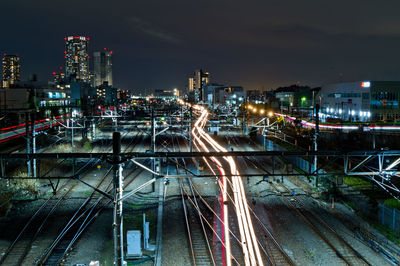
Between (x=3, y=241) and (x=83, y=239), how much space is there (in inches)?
104

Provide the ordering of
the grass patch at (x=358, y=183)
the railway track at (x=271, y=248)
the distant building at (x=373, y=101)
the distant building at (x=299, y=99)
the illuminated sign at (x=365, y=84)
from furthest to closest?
the distant building at (x=299, y=99) → the illuminated sign at (x=365, y=84) → the distant building at (x=373, y=101) → the grass patch at (x=358, y=183) → the railway track at (x=271, y=248)

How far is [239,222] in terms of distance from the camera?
13.3 meters

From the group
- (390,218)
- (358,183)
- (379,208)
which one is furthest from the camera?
(358,183)

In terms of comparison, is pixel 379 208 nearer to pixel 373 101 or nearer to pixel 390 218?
pixel 390 218

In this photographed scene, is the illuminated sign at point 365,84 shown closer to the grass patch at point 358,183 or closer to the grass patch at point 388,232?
the grass patch at point 358,183

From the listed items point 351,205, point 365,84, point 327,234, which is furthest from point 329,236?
point 365,84

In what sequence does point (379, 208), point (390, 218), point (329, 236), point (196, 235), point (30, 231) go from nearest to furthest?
point (329, 236) < point (196, 235) < point (30, 231) < point (390, 218) < point (379, 208)

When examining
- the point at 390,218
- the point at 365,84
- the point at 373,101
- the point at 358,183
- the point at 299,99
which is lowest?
the point at 390,218

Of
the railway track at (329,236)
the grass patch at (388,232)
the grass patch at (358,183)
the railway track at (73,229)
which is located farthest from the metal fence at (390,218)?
the railway track at (73,229)

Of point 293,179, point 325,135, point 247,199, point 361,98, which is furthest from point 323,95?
point 247,199

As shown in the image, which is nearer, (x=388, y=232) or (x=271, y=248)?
(x=271, y=248)

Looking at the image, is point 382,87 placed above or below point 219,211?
above

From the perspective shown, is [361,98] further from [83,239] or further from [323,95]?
[83,239]

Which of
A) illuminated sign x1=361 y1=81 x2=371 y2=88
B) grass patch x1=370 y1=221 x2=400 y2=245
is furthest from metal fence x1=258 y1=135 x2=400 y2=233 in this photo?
illuminated sign x1=361 y1=81 x2=371 y2=88
